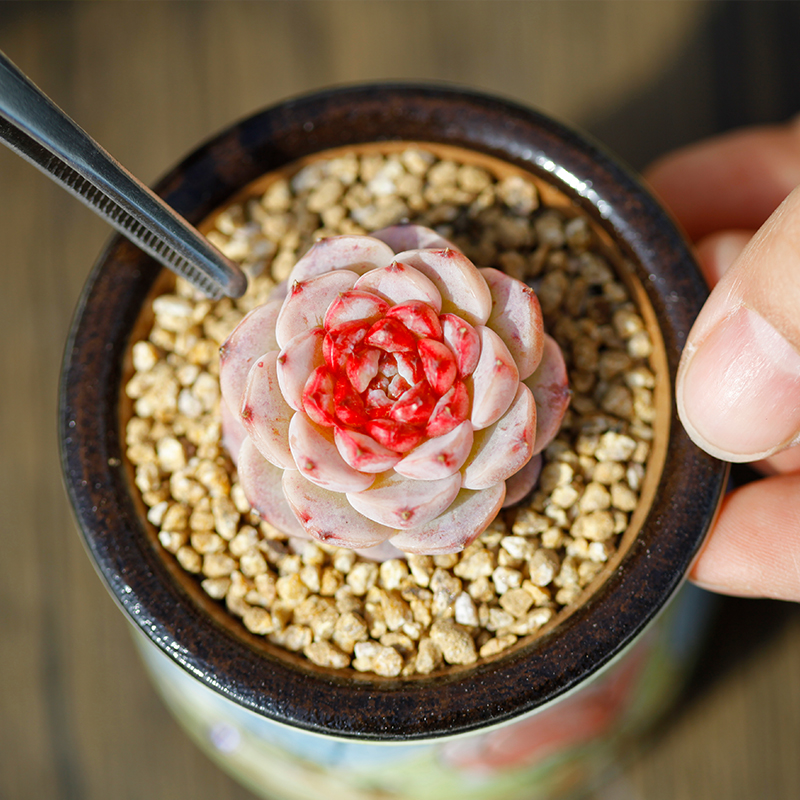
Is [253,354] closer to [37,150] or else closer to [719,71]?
[37,150]

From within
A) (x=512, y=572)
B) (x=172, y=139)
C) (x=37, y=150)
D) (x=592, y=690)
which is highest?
(x=172, y=139)

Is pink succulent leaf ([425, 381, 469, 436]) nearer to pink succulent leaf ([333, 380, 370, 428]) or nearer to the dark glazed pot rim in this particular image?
pink succulent leaf ([333, 380, 370, 428])

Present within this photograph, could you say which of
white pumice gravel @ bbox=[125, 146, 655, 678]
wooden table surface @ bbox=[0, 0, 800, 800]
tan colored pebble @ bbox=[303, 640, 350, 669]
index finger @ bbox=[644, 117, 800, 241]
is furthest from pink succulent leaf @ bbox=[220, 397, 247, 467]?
index finger @ bbox=[644, 117, 800, 241]

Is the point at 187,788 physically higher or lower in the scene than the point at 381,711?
lower

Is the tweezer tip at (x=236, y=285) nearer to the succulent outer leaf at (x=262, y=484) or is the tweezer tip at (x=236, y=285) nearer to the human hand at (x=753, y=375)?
the succulent outer leaf at (x=262, y=484)

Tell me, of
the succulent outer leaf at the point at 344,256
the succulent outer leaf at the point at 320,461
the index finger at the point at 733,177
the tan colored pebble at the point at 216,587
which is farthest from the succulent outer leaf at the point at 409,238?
the index finger at the point at 733,177

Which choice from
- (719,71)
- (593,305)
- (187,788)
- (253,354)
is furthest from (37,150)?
(719,71)

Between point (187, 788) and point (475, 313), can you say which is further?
point (187, 788)
